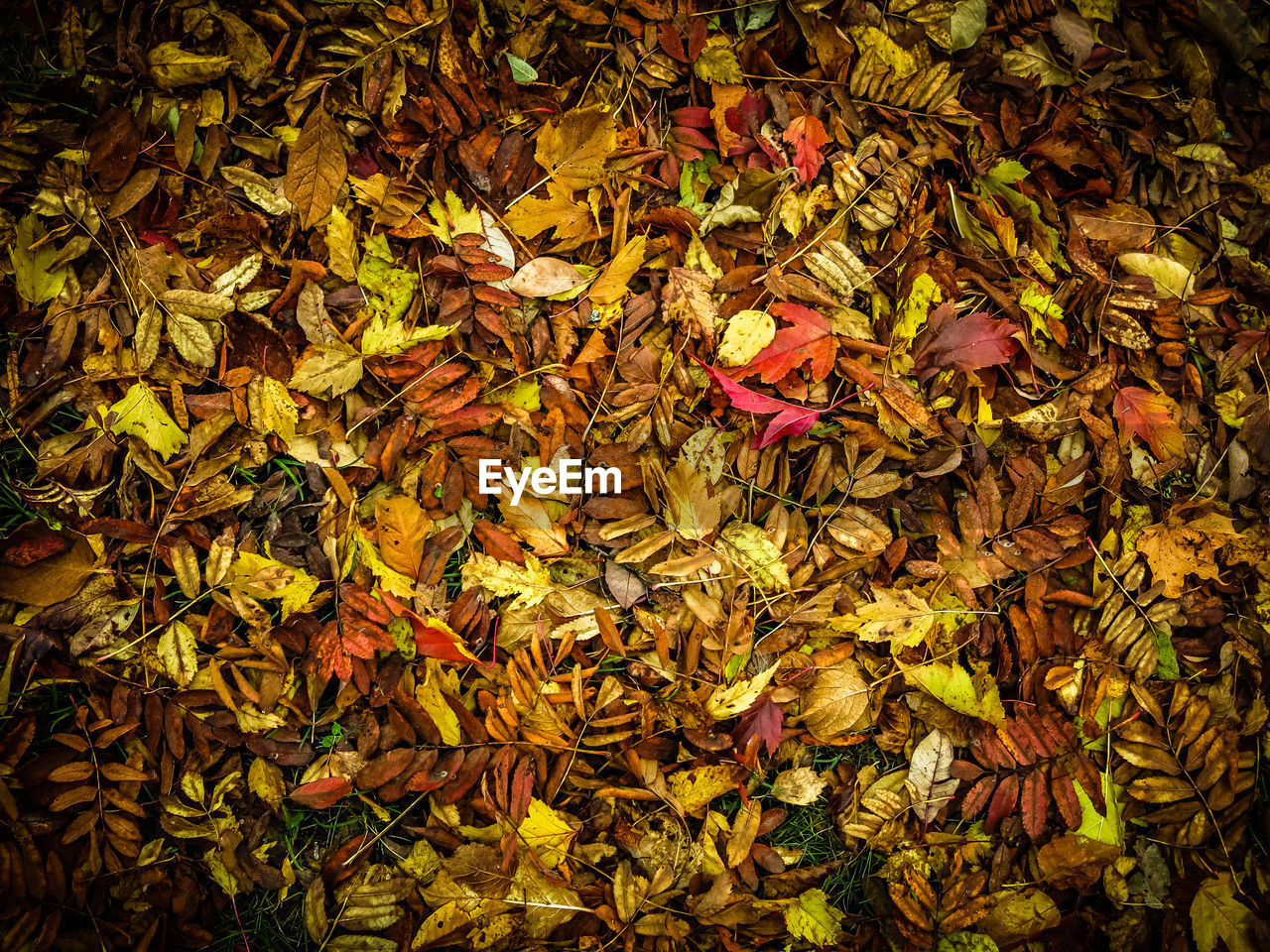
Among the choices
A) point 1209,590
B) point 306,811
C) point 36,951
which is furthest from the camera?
point 1209,590

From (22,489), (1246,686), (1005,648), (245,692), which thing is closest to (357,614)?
(245,692)

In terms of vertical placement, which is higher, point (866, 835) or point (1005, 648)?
point (1005, 648)

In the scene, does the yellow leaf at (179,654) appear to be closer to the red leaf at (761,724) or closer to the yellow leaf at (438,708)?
the yellow leaf at (438,708)

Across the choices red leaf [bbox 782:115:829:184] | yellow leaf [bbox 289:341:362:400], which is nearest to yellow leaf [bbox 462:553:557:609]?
yellow leaf [bbox 289:341:362:400]

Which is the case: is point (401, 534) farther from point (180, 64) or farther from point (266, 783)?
point (180, 64)

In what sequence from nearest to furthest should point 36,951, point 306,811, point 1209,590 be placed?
point 36,951, point 306,811, point 1209,590

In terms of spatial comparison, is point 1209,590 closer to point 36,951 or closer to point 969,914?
point 969,914
